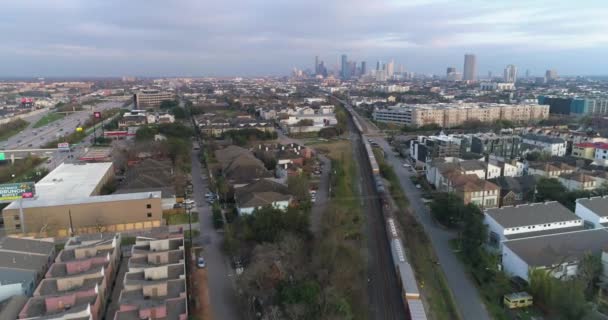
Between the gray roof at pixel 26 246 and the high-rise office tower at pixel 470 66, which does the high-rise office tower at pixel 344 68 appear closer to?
the high-rise office tower at pixel 470 66

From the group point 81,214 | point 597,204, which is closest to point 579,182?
point 597,204

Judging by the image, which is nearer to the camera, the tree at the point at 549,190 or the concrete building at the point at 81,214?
the concrete building at the point at 81,214

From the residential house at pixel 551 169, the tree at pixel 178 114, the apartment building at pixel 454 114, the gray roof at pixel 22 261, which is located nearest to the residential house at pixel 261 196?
the gray roof at pixel 22 261

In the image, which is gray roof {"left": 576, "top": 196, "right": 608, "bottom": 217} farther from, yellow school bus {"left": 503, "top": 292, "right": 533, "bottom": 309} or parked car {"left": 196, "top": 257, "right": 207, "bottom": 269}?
parked car {"left": 196, "top": 257, "right": 207, "bottom": 269}

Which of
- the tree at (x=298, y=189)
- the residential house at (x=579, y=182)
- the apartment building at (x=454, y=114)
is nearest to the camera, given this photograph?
the tree at (x=298, y=189)

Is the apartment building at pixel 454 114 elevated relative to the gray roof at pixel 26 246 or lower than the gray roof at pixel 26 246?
elevated

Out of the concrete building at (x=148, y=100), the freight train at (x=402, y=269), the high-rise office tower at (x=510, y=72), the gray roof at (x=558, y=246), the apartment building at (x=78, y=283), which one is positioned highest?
the high-rise office tower at (x=510, y=72)

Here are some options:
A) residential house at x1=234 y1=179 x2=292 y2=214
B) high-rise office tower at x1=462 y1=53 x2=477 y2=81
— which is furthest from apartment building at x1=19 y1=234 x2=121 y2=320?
high-rise office tower at x1=462 y1=53 x2=477 y2=81

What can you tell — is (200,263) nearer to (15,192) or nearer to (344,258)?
(344,258)
